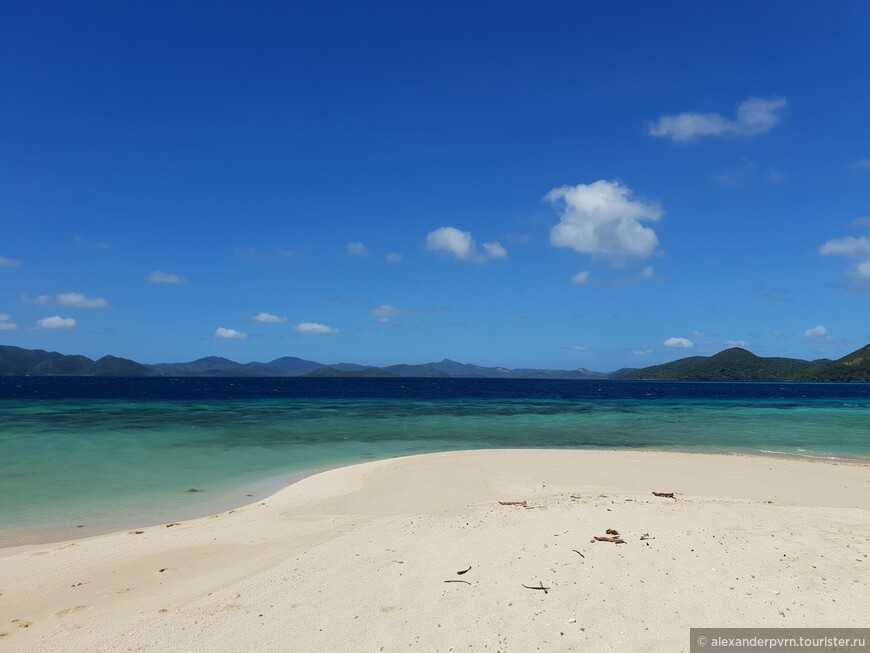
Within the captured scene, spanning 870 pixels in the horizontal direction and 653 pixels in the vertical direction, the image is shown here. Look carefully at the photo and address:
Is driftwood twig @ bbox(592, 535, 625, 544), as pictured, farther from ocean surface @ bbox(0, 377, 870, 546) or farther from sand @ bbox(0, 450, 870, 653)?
ocean surface @ bbox(0, 377, 870, 546)

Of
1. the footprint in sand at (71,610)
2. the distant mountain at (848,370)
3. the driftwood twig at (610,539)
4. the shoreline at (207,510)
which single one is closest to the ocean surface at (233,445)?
the shoreline at (207,510)

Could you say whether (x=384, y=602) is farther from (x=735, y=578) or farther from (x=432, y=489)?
(x=432, y=489)

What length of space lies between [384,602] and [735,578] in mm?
3818

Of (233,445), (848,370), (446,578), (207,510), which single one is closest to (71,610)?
(446,578)

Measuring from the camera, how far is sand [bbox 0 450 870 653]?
16.0 feet

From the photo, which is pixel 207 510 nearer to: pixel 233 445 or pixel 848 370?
pixel 233 445

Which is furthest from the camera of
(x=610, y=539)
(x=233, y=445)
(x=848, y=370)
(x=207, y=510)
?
(x=848, y=370)

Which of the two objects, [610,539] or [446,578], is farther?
[610,539]

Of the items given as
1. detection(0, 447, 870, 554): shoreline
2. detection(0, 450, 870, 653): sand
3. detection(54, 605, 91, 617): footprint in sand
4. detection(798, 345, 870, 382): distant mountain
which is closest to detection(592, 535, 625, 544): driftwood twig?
detection(0, 450, 870, 653): sand

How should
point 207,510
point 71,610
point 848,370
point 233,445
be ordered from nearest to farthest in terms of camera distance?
point 71,610
point 207,510
point 233,445
point 848,370

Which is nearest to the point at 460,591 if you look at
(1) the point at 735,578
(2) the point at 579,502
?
(1) the point at 735,578

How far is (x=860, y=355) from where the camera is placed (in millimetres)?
176125

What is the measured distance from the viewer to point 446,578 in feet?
19.5

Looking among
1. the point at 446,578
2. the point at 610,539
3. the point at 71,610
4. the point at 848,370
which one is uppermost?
the point at 848,370
